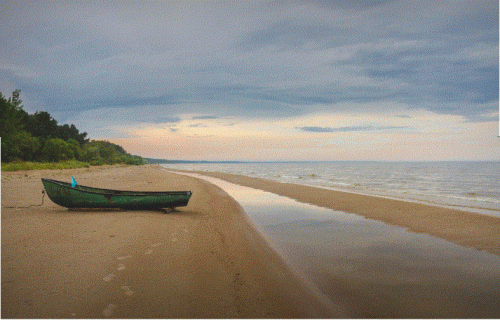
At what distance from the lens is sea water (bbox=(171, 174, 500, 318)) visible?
4.84 metres

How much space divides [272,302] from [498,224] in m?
11.0

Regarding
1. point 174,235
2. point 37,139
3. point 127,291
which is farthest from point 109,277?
point 37,139

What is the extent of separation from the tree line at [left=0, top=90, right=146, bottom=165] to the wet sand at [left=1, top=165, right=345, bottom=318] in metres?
50.7

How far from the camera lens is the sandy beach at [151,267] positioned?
4.45 meters

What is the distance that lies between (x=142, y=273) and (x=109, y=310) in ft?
4.56

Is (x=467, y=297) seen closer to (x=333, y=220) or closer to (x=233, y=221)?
(x=333, y=220)

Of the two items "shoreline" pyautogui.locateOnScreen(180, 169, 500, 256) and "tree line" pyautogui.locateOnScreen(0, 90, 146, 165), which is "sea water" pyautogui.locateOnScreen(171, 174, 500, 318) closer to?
"shoreline" pyautogui.locateOnScreen(180, 169, 500, 256)

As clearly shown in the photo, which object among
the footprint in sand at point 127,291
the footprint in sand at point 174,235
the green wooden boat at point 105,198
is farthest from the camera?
the green wooden boat at point 105,198

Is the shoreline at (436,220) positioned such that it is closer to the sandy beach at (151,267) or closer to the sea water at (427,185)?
the sandy beach at (151,267)

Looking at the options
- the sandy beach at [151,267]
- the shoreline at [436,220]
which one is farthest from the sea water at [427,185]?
the sandy beach at [151,267]

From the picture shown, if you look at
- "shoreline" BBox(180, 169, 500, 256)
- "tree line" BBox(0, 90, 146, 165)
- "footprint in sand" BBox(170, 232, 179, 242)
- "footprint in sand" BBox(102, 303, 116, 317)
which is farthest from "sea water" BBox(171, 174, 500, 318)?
"tree line" BBox(0, 90, 146, 165)

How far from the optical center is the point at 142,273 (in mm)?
5668

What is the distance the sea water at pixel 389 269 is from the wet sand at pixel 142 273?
638 mm

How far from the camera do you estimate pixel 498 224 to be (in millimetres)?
10906
